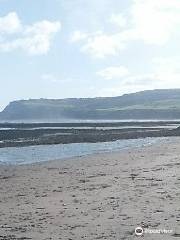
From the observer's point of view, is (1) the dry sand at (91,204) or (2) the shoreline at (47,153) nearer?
(1) the dry sand at (91,204)

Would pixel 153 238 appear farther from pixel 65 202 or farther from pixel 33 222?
pixel 65 202

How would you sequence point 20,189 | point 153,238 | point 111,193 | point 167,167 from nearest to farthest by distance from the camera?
1. point 153,238
2. point 111,193
3. point 20,189
4. point 167,167

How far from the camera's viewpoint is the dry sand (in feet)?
39.2

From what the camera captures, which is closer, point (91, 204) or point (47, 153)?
point (91, 204)

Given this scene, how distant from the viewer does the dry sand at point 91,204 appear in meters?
11.9

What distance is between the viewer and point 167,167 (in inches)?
1029

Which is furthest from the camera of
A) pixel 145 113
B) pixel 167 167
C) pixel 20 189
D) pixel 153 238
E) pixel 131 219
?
pixel 145 113

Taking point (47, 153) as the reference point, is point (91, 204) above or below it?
above

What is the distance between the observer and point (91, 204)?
15.6 metres

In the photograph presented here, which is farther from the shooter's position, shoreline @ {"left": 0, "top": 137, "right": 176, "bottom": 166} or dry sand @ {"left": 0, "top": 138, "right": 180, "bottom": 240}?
shoreline @ {"left": 0, "top": 137, "right": 176, "bottom": 166}

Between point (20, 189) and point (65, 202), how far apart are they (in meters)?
4.99

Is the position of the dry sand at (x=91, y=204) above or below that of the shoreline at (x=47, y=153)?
above

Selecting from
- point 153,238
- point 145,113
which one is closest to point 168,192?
point 153,238

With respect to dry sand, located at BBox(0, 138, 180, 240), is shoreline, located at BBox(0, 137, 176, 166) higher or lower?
lower
